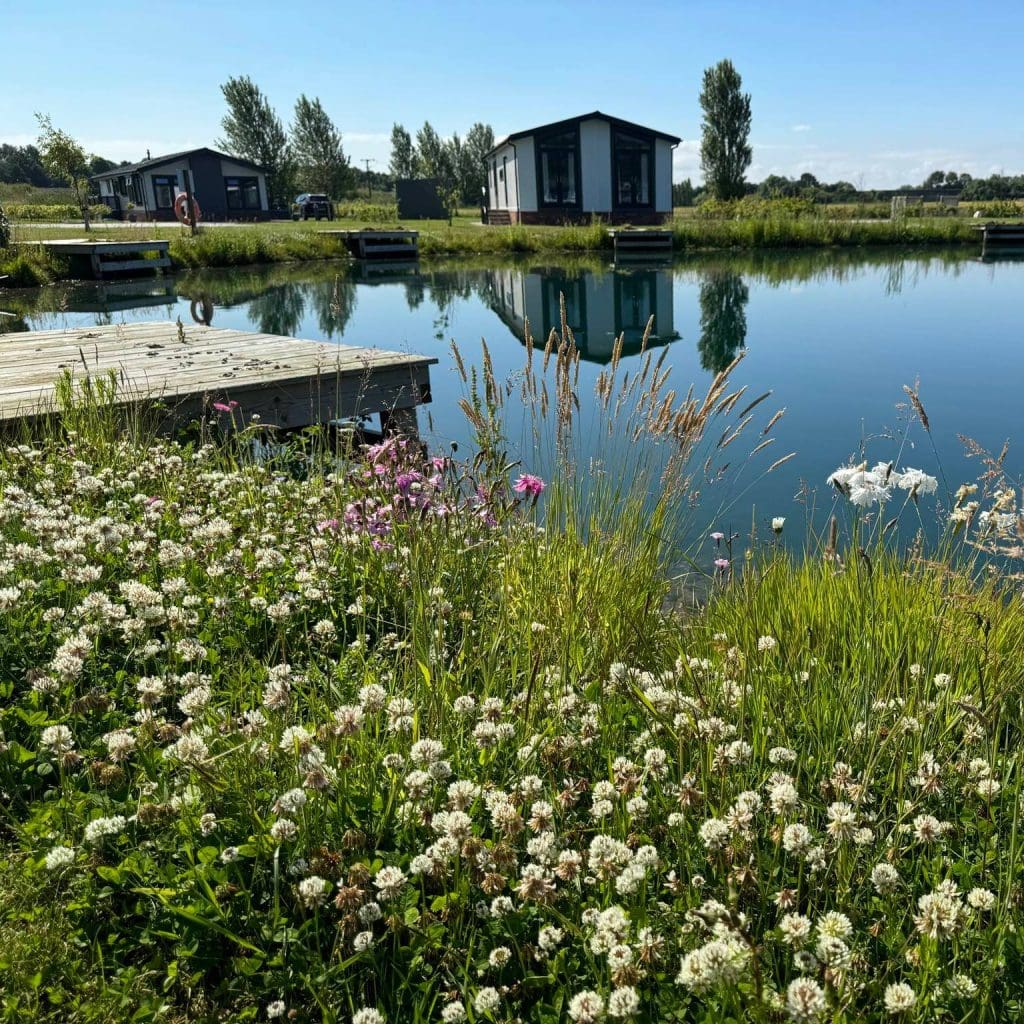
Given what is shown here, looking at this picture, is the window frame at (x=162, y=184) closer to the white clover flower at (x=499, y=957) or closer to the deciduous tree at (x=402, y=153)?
the deciduous tree at (x=402, y=153)

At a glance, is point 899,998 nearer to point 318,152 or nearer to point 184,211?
point 184,211

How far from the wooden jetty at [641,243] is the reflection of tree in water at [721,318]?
5161mm

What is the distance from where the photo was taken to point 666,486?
3.39 metres

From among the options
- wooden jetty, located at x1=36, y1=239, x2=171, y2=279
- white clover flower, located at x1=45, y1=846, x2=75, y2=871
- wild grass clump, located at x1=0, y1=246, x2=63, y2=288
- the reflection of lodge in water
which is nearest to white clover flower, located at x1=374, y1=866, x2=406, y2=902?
white clover flower, located at x1=45, y1=846, x2=75, y2=871

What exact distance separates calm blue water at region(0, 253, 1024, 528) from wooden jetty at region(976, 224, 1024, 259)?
3468mm

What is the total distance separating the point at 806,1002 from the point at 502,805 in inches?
25.3

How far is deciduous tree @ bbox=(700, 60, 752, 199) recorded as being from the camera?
155ft

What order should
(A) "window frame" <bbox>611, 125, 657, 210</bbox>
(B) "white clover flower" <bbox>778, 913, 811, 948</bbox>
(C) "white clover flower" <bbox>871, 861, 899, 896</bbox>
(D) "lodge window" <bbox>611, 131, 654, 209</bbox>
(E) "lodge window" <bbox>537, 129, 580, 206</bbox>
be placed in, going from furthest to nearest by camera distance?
(D) "lodge window" <bbox>611, 131, 654, 209</bbox> < (A) "window frame" <bbox>611, 125, 657, 210</bbox> < (E) "lodge window" <bbox>537, 129, 580, 206</bbox> < (C) "white clover flower" <bbox>871, 861, 899, 896</bbox> < (B) "white clover flower" <bbox>778, 913, 811, 948</bbox>

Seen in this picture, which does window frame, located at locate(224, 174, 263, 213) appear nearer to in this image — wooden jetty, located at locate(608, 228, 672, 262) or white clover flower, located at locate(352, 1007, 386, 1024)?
wooden jetty, located at locate(608, 228, 672, 262)

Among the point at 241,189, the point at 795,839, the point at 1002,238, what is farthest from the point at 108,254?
the point at 1002,238

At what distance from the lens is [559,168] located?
35156 mm

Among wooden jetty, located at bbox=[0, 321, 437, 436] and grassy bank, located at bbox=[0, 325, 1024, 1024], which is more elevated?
wooden jetty, located at bbox=[0, 321, 437, 436]

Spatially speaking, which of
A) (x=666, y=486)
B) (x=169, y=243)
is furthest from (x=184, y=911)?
(x=169, y=243)

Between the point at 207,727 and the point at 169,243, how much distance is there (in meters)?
26.1
